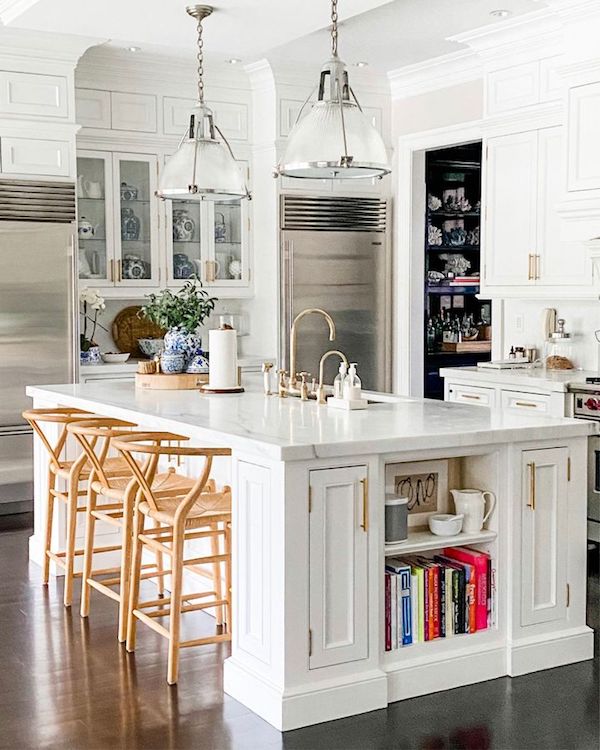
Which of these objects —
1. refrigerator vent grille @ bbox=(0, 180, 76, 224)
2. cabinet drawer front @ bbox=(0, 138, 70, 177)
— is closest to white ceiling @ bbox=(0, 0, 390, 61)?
cabinet drawer front @ bbox=(0, 138, 70, 177)

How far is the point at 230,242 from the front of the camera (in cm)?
761

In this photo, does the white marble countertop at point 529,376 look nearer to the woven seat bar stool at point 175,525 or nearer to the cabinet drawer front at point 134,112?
the woven seat bar stool at point 175,525

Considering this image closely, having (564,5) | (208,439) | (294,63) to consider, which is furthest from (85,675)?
(294,63)

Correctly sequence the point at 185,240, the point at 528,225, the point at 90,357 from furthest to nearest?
1. the point at 185,240
2. the point at 90,357
3. the point at 528,225

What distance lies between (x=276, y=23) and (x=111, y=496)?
266cm

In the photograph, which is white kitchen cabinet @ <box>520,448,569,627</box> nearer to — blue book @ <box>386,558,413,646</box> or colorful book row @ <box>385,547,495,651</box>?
colorful book row @ <box>385,547,495,651</box>

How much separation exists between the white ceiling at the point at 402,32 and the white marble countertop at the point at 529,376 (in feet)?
6.73

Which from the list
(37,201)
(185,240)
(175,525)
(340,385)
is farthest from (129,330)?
(175,525)

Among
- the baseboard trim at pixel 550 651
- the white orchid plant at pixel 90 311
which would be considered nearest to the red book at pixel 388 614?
the baseboard trim at pixel 550 651

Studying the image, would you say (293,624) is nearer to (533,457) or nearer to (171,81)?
(533,457)

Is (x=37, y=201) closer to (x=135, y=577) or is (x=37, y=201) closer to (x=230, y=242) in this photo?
(x=230, y=242)

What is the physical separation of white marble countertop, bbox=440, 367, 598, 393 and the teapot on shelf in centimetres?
251

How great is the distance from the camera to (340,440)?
3457 millimetres

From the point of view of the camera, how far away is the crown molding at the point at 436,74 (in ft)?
22.8
